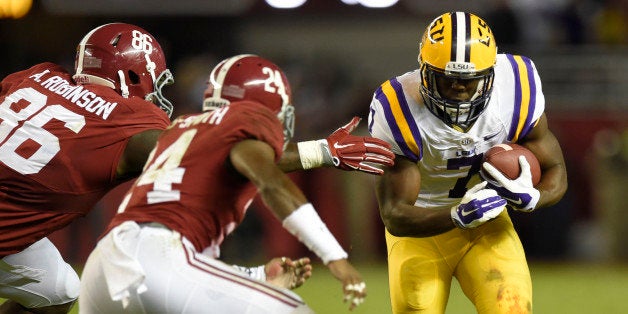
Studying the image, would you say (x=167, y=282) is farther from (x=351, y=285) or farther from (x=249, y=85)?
(x=249, y=85)

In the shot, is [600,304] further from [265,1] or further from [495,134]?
[265,1]

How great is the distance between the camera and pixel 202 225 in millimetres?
3688

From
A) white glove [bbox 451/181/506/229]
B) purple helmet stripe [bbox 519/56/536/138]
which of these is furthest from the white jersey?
white glove [bbox 451/181/506/229]

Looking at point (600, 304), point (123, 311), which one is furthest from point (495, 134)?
point (600, 304)

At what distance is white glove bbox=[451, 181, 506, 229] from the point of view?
4.29 m

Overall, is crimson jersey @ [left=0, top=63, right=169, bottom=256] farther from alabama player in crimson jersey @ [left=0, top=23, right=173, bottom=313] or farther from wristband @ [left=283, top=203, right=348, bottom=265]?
wristband @ [left=283, top=203, right=348, bottom=265]

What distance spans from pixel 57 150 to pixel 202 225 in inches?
46.1

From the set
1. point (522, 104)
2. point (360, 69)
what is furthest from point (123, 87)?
point (360, 69)

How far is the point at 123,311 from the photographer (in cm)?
358

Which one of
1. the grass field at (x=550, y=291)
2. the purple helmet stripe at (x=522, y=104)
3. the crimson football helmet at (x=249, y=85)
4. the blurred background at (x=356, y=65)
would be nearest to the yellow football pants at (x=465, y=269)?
the purple helmet stripe at (x=522, y=104)

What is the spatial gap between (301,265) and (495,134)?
118 cm

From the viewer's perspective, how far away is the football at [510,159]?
4445mm

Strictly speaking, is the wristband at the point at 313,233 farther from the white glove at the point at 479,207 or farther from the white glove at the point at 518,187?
the white glove at the point at 518,187

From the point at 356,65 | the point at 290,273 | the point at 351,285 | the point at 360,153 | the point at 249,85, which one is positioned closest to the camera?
the point at 351,285
